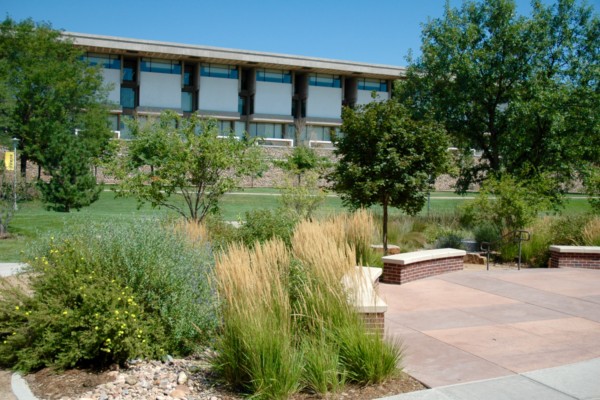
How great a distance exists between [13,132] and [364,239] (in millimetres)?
32038

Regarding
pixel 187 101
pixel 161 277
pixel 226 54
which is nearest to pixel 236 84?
pixel 226 54

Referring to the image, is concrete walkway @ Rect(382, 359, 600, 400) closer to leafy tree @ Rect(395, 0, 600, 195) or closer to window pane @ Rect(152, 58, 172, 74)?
leafy tree @ Rect(395, 0, 600, 195)

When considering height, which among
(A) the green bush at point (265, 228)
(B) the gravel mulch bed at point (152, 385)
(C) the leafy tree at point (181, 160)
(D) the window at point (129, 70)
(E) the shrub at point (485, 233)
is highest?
(D) the window at point (129, 70)

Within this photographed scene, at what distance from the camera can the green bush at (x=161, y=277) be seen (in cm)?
544

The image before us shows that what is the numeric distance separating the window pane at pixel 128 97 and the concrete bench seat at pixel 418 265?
5085 centimetres

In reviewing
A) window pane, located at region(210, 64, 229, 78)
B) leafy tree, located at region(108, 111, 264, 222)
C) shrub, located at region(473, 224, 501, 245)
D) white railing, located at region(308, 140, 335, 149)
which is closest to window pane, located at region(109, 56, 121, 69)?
window pane, located at region(210, 64, 229, 78)

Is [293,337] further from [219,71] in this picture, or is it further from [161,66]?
[219,71]

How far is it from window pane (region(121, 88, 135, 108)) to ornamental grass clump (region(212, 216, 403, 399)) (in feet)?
178

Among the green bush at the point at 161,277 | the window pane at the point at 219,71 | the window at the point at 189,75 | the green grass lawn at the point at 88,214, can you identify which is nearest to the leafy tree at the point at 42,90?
Answer: the green grass lawn at the point at 88,214

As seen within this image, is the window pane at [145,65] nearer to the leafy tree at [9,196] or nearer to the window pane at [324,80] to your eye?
the window pane at [324,80]

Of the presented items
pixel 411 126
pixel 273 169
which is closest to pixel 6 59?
pixel 273 169

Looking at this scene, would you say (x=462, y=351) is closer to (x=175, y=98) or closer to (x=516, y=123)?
(x=516, y=123)

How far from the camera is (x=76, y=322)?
5059 mm

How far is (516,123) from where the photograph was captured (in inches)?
717
